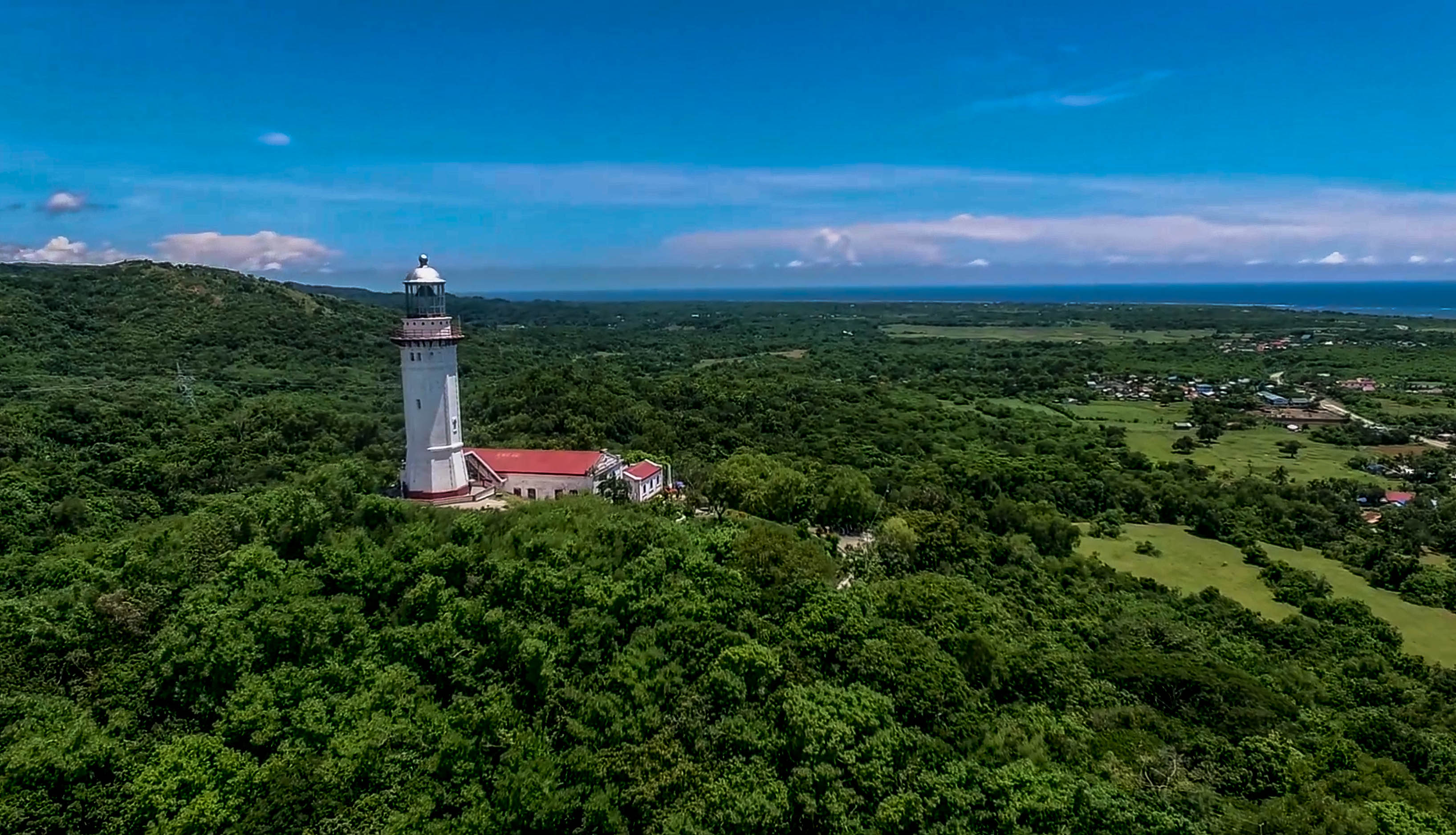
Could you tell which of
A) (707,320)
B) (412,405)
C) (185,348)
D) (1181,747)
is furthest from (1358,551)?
(707,320)

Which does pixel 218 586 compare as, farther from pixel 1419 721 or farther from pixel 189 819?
pixel 1419 721

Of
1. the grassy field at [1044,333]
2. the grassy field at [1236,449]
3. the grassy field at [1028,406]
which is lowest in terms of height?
the grassy field at [1236,449]

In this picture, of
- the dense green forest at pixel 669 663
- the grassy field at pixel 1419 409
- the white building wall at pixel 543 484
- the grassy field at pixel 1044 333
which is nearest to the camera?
the dense green forest at pixel 669 663

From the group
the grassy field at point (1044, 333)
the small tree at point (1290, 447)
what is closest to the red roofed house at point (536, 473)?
the small tree at point (1290, 447)

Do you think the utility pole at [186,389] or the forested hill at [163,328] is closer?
the utility pole at [186,389]

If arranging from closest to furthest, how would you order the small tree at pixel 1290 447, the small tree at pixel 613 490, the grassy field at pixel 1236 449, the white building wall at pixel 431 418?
1. the white building wall at pixel 431 418
2. the small tree at pixel 613 490
3. the grassy field at pixel 1236 449
4. the small tree at pixel 1290 447

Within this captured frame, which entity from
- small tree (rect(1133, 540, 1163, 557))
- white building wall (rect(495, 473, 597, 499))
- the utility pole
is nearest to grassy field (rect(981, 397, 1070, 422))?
small tree (rect(1133, 540, 1163, 557))

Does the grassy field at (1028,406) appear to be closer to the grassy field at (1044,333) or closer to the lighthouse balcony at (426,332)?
the lighthouse balcony at (426,332)

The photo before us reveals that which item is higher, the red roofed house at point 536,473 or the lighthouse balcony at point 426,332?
the lighthouse balcony at point 426,332
